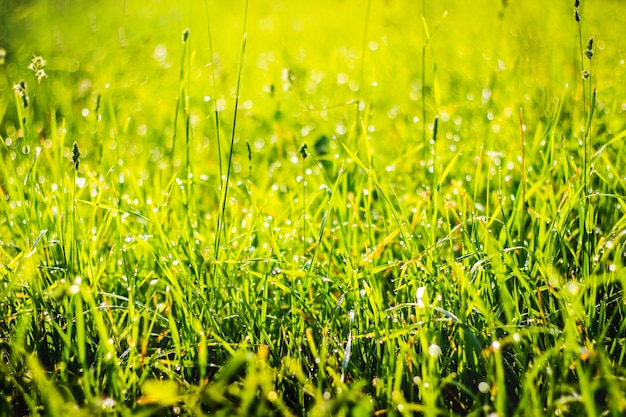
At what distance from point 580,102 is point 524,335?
1.39 m

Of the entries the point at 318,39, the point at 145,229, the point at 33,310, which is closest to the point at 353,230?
the point at 145,229

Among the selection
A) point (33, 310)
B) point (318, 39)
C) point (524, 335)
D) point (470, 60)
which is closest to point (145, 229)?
point (33, 310)

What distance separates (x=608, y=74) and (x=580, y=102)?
0.56 metres

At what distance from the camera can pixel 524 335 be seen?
1154mm

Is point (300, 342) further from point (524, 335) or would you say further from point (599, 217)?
point (599, 217)

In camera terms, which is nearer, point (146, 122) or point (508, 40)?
point (146, 122)

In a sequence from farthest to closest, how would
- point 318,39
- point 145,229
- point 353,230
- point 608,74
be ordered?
1. point 318,39
2. point 608,74
3. point 145,229
4. point 353,230

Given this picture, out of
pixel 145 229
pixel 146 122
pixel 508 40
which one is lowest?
pixel 145 229

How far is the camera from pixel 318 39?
4805 millimetres

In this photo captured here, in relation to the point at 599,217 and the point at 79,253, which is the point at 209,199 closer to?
the point at 79,253

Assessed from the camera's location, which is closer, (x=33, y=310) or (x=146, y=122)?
(x=33, y=310)

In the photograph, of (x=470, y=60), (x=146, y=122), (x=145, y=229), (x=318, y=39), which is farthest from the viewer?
(x=318, y=39)

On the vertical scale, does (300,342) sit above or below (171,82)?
below

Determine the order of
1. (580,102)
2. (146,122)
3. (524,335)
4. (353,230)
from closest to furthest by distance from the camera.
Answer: (524,335), (353,230), (580,102), (146,122)
